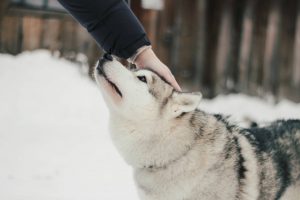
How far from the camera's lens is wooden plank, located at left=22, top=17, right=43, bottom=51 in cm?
790

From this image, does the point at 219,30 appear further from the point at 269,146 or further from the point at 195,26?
the point at 269,146

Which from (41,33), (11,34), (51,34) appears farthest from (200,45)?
(11,34)

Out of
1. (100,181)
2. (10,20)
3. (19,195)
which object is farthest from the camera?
(10,20)

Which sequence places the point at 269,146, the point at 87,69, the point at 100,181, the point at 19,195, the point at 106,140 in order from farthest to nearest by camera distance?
the point at 87,69
the point at 106,140
the point at 100,181
the point at 19,195
the point at 269,146

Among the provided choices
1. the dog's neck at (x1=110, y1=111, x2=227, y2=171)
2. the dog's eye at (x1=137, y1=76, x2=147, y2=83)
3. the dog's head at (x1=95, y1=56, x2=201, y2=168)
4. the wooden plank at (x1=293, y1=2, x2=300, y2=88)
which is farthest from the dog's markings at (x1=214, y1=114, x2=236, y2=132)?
the wooden plank at (x1=293, y1=2, x2=300, y2=88)

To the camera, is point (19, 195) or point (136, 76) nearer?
point (136, 76)

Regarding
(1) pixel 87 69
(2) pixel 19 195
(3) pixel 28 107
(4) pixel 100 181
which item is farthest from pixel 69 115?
(2) pixel 19 195

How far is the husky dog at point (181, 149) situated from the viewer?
3156 mm

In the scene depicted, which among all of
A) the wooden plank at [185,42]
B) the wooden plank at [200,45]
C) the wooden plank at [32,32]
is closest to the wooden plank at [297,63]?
the wooden plank at [200,45]

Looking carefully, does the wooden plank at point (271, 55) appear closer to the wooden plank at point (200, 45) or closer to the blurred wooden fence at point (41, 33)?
the wooden plank at point (200, 45)

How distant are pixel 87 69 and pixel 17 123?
82.3 inches

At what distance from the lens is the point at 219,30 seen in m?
8.89

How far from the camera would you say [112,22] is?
3.41m

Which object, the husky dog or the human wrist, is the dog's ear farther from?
the human wrist
